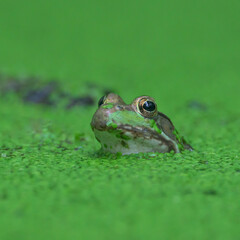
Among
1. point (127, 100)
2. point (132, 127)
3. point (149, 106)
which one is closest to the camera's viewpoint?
point (132, 127)

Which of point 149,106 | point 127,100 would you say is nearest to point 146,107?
point 149,106

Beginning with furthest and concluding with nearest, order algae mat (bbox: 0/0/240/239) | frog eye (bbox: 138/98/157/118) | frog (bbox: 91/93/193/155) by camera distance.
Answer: frog eye (bbox: 138/98/157/118), frog (bbox: 91/93/193/155), algae mat (bbox: 0/0/240/239)

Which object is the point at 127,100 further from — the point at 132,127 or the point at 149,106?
the point at 132,127

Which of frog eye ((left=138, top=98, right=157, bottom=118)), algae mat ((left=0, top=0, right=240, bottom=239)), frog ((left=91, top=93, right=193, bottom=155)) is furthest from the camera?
frog eye ((left=138, top=98, right=157, bottom=118))

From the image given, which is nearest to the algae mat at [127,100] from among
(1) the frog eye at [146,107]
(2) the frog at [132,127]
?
(2) the frog at [132,127]

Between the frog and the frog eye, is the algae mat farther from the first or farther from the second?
the frog eye

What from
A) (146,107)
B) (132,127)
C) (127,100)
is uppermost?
(127,100)

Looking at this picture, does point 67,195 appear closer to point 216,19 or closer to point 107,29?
point 107,29

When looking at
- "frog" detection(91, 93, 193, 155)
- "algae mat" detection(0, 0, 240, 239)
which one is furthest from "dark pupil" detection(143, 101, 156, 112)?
"algae mat" detection(0, 0, 240, 239)
